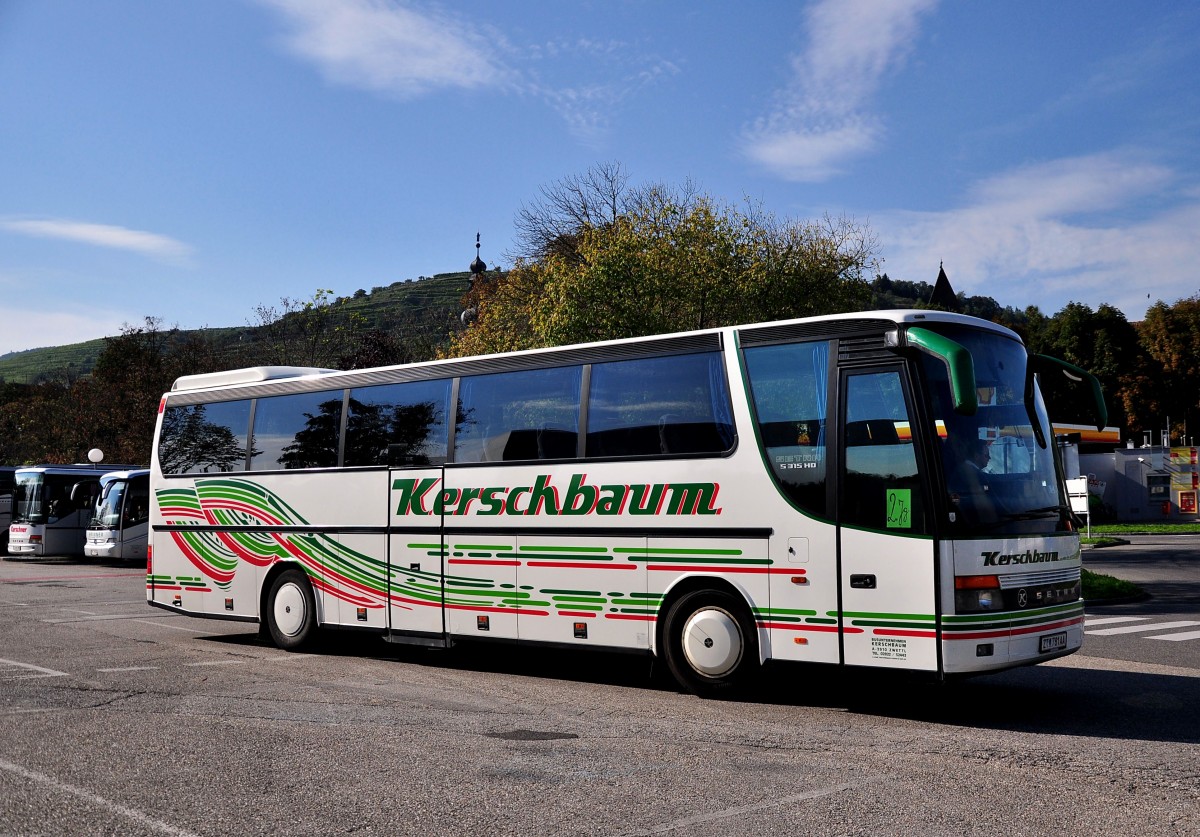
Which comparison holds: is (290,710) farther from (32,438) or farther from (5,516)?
(32,438)

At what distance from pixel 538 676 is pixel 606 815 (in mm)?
5802

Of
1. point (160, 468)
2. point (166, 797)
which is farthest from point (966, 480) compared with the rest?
point (160, 468)

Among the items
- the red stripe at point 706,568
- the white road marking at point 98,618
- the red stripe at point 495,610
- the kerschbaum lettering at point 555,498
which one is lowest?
the white road marking at point 98,618

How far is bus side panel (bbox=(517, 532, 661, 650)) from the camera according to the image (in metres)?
10.6

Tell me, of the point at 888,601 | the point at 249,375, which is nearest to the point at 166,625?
the point at 249,375

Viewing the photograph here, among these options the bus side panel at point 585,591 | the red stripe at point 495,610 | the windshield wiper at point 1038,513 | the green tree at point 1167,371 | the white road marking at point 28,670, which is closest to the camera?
the windshield wiper at point 1038,513

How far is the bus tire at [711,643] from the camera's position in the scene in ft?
32.2

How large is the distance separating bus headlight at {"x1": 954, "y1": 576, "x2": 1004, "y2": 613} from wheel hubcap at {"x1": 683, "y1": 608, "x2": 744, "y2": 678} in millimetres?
2038

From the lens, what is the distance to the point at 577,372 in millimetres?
11297

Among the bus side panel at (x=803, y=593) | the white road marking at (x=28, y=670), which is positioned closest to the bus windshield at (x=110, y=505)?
the white road marking at (x=28, y=670)

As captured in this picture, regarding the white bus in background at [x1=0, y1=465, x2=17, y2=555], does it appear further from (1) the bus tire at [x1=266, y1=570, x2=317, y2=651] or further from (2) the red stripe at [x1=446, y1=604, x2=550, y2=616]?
(2) the red stripe at [x1=446, y1=604, x2=550, y2=616]

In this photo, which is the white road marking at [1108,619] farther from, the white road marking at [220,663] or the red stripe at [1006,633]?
the white road marking at [220,663]

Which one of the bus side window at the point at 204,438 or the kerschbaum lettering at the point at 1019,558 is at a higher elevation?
the bus side window at the point at 204,438

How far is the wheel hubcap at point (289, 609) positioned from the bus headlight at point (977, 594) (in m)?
8.22
